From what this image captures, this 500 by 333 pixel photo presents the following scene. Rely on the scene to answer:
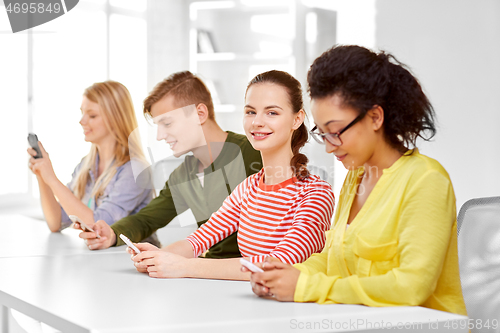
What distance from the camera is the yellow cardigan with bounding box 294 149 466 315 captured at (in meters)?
0.82

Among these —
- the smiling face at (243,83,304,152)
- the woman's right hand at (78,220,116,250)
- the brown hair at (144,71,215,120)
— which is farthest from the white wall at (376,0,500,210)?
the woman's right hand at (78,220,116,250)

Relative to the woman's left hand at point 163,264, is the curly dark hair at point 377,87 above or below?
above

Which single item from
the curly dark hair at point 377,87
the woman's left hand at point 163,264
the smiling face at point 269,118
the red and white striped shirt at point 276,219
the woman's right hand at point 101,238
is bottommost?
the woman's right hand at point 101,238

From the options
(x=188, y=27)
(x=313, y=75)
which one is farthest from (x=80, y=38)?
(x=313, y=75)

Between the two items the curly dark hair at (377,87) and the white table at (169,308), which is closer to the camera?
the white table at (169,308)

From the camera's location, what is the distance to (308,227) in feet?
3.79

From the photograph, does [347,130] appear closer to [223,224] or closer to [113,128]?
[223,224]

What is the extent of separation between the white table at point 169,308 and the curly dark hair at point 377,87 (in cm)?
32

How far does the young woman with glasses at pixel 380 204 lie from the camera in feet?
2.71

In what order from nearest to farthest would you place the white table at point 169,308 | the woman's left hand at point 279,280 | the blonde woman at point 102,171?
the white table at point 169,308 < the woman's left hand at point 279,280 < the blonde woman at point 102,171

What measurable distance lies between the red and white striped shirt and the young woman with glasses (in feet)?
0.46

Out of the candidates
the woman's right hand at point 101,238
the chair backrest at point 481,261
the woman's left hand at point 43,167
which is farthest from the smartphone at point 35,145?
the chair backrest at point 481,261

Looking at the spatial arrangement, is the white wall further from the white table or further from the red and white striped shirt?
the white table

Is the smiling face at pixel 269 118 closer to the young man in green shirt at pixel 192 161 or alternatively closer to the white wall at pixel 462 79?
the young man in green shirt at pixel 192 161
